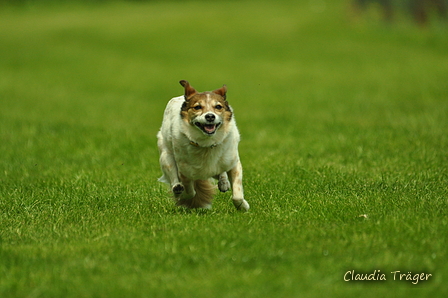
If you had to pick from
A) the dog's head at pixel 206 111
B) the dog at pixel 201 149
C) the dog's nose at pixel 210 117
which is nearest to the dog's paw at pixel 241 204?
the dog at pixel 201 149

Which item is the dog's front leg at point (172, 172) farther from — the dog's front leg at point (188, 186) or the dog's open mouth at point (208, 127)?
the dog's open mouth at point (208, 127)

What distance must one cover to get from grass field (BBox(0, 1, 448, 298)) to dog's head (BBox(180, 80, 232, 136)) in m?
1.02

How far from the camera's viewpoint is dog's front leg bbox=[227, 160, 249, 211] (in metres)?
7.80

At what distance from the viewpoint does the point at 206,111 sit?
7406mm

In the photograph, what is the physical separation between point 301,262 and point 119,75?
71.0 feet

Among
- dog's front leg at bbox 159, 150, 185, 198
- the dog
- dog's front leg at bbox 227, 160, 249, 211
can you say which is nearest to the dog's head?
the dog

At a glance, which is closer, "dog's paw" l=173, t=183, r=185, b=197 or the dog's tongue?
the dog's tongue

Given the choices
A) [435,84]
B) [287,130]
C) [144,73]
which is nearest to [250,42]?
[144,73]

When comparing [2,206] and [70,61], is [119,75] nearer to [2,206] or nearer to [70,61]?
[70,61]

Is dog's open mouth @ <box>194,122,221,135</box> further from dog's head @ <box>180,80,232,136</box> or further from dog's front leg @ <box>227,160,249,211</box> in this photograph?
dog's front leg @ <box>227,160,249,211</box>

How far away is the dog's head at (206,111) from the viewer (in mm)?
7320

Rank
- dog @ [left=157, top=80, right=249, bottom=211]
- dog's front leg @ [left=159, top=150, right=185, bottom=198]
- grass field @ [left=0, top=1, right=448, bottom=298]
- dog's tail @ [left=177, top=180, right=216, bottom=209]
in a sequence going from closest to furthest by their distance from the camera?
grass field @ [left=0, top=1, right=448, bottom=298], dog @ [left=157, top=80, right=249, bottom=211], dog's front leg @ [left=159, top=150, right=185, bottom=198], dog's tail @ [left=177, top=180, right=216, bottom=209]

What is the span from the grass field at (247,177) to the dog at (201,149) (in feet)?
0.85

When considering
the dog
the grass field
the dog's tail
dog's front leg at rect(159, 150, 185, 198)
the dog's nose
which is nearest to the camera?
the grass field
